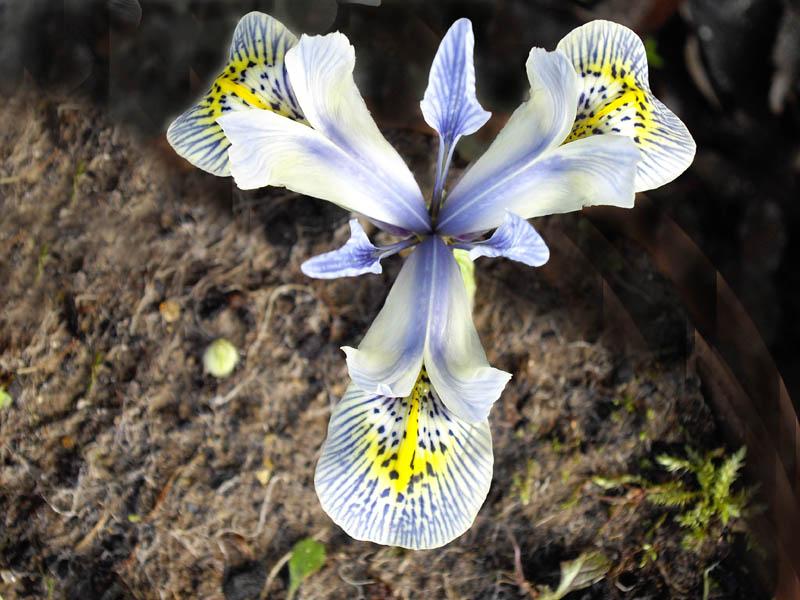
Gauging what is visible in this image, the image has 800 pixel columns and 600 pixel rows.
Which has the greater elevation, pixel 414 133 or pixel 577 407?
pixel 414 133

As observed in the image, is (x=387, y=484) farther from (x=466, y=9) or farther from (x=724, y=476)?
(x=466, y=9)

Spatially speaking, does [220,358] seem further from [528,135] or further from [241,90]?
[528,135]

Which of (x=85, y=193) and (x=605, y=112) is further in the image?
(x=85, y=193)

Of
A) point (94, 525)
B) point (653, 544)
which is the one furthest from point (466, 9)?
point (94, 525)

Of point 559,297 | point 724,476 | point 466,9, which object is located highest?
point 466,9

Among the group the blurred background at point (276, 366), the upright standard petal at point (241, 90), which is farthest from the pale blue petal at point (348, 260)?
the blurred background at point (276, 366)

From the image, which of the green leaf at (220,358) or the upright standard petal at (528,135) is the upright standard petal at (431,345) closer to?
the upright standard petal at (528,135)

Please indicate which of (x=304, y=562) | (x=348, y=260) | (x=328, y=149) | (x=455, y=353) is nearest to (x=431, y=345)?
(x=455, y=353)
